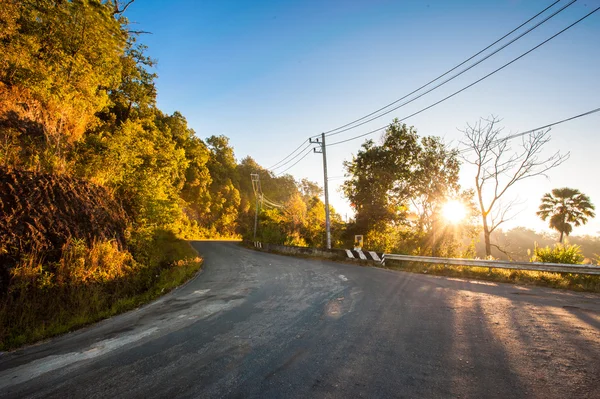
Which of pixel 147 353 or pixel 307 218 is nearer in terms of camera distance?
pixel 147 353

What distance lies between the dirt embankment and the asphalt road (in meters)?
3.15

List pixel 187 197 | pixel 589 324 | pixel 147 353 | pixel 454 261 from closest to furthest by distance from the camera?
pixel 147 353
pixel 589 324
pixel 454 261
pixel 187 197

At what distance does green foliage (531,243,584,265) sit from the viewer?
852 centimetres

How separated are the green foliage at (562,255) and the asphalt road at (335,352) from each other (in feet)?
11.4

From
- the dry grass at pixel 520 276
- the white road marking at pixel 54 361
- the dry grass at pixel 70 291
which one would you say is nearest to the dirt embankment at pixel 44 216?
the dry grass at pixel 70 291

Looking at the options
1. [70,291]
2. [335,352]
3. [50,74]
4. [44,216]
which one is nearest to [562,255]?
[335,352]

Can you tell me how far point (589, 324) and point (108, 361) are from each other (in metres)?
7.39

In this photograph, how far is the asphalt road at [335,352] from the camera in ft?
8.00

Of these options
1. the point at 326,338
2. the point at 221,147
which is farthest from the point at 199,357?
the point at 221,147

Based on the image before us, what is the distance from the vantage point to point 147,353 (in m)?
3.47

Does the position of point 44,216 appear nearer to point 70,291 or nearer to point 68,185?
point 68,185

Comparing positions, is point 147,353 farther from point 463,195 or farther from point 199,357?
point 463,195

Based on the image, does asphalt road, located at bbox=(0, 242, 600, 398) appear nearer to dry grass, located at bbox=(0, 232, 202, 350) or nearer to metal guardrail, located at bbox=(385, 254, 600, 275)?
dry grass, located at bbox=(0, 232, 202, 350)

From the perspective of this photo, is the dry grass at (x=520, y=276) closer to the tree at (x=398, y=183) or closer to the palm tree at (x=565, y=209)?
the tree at (x=398, y=183)
